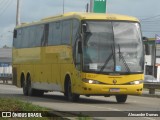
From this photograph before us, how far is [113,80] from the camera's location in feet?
77.3

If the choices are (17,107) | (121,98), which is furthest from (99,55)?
(17,107)

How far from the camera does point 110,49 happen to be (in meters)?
23.8

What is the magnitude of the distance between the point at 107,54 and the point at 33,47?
25.1ft

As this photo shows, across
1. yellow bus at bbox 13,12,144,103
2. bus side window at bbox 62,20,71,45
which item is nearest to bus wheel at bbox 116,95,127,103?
yellow bus at bbox 13,12,144,103

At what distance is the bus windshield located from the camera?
23.6m

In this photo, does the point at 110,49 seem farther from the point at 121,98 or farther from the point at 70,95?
the point at 121,98

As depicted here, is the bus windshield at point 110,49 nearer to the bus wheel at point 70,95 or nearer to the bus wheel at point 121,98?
the bus wheel at point 70,95

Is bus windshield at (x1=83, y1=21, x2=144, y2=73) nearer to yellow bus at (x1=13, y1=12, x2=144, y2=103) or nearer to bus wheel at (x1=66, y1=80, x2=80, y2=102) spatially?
yellow bus at (x1=13, y1=12, x2=144, y2=103)

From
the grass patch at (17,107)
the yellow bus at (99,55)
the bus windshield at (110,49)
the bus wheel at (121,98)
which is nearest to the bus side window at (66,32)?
the yellow bus at (99,55)

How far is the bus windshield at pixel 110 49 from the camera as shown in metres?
23.6

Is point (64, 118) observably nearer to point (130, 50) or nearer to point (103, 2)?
point (130, 50)

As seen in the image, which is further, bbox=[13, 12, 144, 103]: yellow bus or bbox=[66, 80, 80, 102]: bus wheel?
bbox=[66, 80, 80, 102]: bus wheel

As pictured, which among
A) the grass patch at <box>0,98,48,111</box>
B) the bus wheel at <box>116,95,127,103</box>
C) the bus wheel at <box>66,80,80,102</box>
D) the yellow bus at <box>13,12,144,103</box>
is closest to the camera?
the grass patch at <box>0,98,48,111</box>

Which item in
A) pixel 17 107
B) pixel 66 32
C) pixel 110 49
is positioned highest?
pixel 66 32
